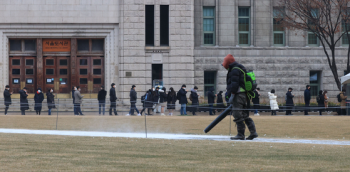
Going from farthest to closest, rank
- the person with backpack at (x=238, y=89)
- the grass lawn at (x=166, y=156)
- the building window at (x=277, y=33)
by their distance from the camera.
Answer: the building window at (x=277, y=33)
the person with backpack at (x=238, y=89)
the grass lawn at (x=166, y=156)

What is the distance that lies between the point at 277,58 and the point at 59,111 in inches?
774

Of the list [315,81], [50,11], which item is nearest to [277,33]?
[315,81]

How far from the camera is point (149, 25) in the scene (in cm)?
3403

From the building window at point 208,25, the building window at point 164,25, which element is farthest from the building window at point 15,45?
the building window at point 208,25

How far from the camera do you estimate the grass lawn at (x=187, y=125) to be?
595 inches

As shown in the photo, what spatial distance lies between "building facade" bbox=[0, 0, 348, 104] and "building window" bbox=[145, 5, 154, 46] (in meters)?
0.07

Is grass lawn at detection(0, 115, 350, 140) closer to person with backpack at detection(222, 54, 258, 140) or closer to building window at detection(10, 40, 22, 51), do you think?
person with backpack at detection(222, 54, 258, 140)

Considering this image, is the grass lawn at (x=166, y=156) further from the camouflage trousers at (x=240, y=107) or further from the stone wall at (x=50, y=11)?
the stone wall at (x=50, y=11)

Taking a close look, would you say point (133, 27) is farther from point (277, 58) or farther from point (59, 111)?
point (59, 111)

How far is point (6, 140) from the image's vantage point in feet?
36.1

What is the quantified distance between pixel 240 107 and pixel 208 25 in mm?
24990

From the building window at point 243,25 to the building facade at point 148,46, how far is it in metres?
0.07

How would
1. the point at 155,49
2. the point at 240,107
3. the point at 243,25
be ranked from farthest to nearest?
the point at 243,25 → the point at 155,49 → the point at 240,107

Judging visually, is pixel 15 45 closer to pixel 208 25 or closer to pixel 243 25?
pixel 208 25
